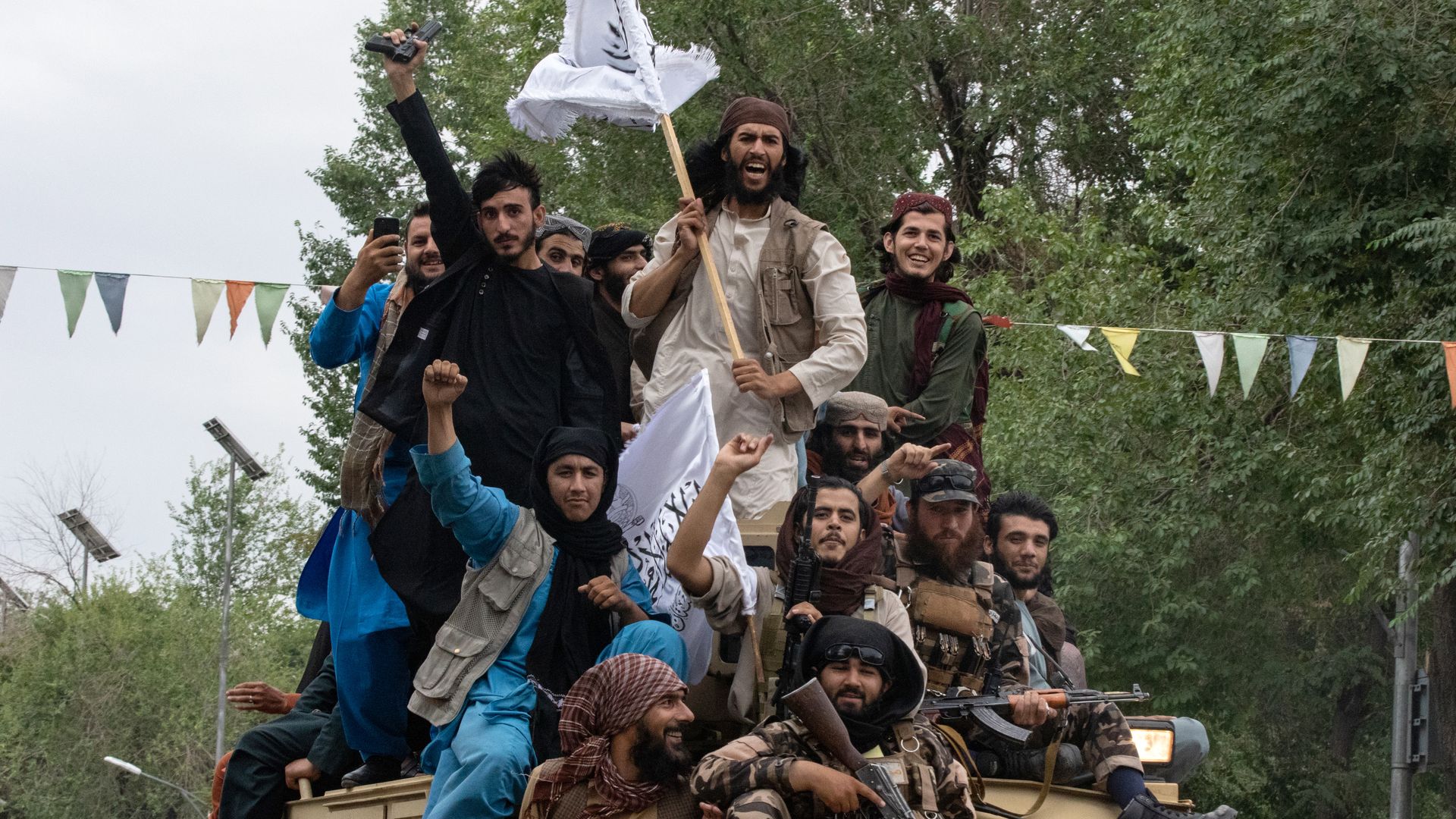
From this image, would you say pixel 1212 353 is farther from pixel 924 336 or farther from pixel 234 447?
pixel 234 447

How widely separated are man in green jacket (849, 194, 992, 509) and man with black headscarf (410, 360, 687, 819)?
81.8 inches

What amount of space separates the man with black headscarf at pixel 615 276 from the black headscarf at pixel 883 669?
8.45ft

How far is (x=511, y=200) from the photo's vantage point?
7.38 m

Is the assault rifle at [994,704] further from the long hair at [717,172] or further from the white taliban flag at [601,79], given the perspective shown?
the white taliban flag at [601,79]

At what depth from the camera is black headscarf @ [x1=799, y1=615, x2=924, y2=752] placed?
5.93 meters

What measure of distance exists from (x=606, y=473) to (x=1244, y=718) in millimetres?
17406

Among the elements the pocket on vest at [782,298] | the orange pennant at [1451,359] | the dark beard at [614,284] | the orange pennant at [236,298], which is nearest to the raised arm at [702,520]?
the pocket on vest at [782,298]

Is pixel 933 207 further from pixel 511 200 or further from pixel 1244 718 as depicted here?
pixel 1244 718

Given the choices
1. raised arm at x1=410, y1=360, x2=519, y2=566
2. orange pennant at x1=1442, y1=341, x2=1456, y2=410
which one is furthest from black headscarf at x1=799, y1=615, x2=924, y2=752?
orange pennant at x1=1442, y1=341, x2=1456, y2=410

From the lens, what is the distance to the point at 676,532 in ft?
Answer: 22.1

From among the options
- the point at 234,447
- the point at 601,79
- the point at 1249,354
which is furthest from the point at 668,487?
the point at 234,447

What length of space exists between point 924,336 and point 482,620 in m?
2.76

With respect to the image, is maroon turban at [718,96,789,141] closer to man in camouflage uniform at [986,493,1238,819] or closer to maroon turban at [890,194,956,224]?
maroon turban at [890,194,956,224]

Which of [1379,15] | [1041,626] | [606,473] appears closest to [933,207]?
[1041,626]
